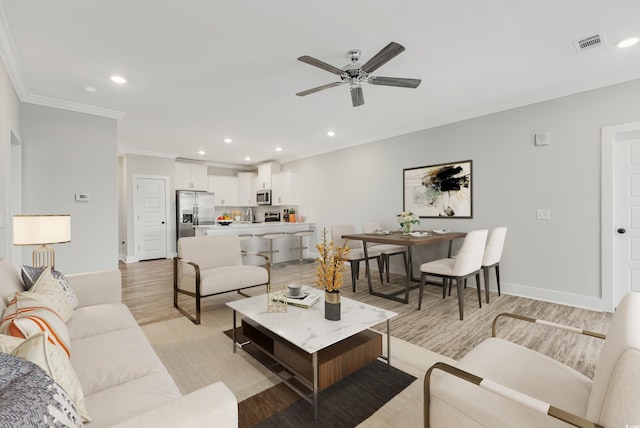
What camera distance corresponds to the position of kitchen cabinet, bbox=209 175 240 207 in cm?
805

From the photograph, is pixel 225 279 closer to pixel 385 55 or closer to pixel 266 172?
pixel 385 55

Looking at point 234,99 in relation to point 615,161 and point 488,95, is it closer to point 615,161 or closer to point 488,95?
point 488,95

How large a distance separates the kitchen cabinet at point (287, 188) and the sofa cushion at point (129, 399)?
19.9ft

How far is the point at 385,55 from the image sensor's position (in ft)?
7.45

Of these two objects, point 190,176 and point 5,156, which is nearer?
point 5,156

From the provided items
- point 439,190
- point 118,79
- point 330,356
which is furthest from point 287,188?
point 330,356

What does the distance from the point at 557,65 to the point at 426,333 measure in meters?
2.95

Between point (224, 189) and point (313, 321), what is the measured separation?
6.97 m

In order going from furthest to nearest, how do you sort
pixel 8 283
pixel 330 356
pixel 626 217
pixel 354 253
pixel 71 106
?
pixel 354 253 < pixel 71 106 < pixel 626 217 < pixel 330 356 < pixel 8 283

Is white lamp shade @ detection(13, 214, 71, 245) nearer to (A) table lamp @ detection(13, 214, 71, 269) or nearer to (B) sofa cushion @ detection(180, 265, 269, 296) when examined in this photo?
(A) table lamp @ detection(13, 214, 71, 269)

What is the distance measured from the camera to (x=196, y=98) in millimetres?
3629

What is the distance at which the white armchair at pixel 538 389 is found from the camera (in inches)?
31.3

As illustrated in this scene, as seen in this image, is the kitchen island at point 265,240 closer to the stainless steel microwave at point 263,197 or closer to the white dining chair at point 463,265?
the stainless steel microwave at point 263,197

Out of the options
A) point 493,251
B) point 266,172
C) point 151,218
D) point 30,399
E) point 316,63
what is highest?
point 316,63
